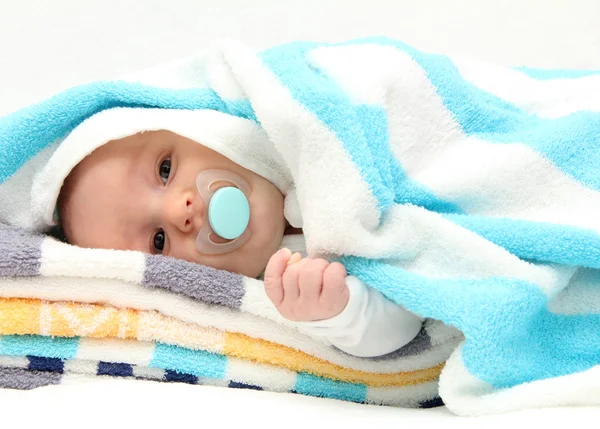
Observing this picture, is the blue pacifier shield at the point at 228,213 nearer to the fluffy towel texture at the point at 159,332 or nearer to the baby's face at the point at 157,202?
the baby's face at the point at 157,202

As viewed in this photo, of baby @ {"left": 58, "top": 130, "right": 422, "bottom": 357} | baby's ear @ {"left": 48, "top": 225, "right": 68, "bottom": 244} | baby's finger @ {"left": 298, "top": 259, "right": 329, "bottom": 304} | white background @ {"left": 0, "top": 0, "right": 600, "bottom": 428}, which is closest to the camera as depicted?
baby's finger @ {"left": 298, "top": 259, "right": 329, "bottom": 304}

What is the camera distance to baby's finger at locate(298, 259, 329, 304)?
0.75 metres

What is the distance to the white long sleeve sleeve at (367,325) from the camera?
32.0 inches

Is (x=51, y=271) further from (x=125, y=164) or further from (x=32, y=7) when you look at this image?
(x=32, y=7)

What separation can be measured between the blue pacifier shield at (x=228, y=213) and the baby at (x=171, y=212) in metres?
0.02

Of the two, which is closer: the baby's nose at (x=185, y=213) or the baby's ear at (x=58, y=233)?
the baby's nose at (x=185, y=213)

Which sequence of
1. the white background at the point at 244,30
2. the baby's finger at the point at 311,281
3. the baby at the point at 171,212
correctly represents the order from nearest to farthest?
the baby's finger at the point at 311,281
the baby at the point at 171,212
the white background at the point at 244,30

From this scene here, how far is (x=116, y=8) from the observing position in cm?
149

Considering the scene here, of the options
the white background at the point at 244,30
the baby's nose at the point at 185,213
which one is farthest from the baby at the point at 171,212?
the white background at the point at 244,30

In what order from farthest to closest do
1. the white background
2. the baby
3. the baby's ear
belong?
1. the white background
2. the baby's ear
3. the baby

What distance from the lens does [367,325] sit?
83 centimetres

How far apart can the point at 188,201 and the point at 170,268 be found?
93 mm

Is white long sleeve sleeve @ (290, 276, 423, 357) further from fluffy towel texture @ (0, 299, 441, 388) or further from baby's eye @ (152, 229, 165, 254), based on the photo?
baby's eye @ (152, 229, 165, 254)

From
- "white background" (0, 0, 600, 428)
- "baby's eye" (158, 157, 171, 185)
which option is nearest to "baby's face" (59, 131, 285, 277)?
"baby's eye" (158, 157, 171, 185)
